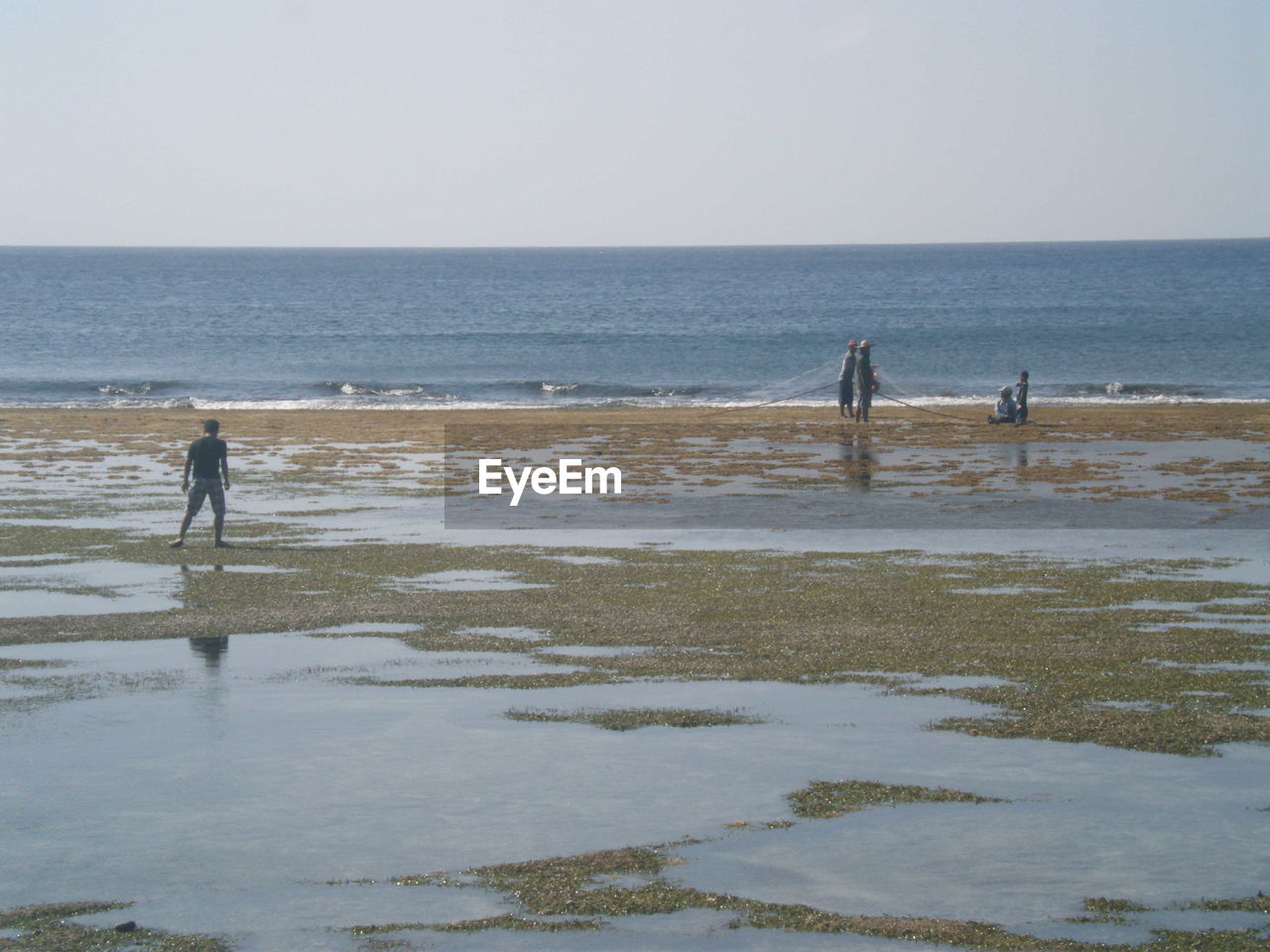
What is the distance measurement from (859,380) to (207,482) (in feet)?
69.4

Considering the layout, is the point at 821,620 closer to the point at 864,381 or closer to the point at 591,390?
the point at 864,381

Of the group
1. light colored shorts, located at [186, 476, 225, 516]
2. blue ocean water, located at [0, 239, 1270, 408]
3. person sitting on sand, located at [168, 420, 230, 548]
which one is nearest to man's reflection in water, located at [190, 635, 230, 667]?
person sitting on sand, located at [168, 420, 230, 548]

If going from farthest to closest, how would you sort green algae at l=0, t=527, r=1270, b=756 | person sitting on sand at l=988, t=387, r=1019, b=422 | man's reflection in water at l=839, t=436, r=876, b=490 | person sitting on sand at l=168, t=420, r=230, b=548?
person sitting on sand at l=988, t=387, r=1019, b=422 → man's reflection in water at l=839, t=436, r=876, b=490 → person sitting on sand at l=168, t=420, r=230, b=548 → green algae at l=0, t=527, r=1270, b=756

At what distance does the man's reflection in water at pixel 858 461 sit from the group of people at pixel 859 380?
2.55 meters

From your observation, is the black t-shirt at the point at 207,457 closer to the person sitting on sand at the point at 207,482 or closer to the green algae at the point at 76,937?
the person sitting on sand at the point at 207,482

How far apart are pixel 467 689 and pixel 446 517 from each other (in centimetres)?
1138

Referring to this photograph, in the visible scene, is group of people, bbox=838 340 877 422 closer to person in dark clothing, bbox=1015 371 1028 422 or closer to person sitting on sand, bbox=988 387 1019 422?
person sitting on sand, bbox=988 387 1019 422

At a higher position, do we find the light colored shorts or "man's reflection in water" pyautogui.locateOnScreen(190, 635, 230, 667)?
the light colored shorts

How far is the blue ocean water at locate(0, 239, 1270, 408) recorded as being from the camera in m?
62.6

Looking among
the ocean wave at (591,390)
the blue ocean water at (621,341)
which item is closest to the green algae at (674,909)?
the blue ocean water at (621,341)

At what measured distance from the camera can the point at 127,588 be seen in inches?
699

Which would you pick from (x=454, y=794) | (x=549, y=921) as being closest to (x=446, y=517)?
(x=454, y=794)

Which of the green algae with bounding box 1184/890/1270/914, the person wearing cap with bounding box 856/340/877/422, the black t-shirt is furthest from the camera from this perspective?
the person wearing cap with bounding box 856/340/877/422

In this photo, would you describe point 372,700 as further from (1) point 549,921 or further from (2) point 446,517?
(2) point 446,517
